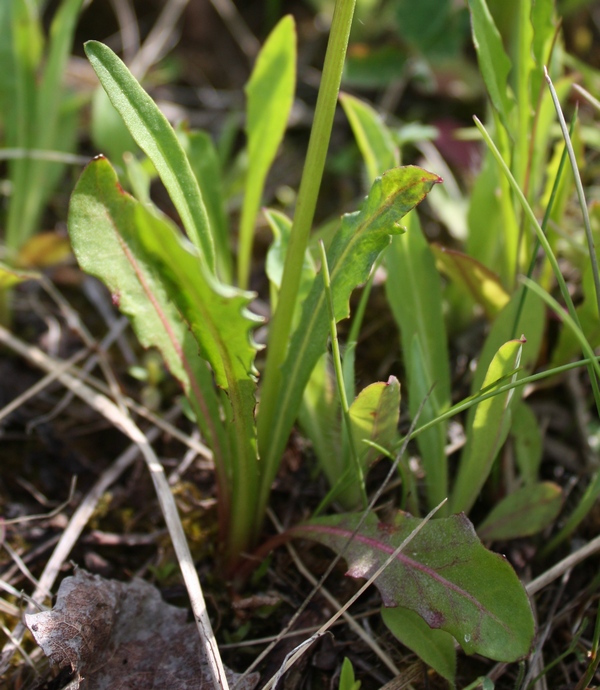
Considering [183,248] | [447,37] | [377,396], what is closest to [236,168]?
[447,37]

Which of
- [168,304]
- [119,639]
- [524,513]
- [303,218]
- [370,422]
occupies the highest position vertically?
[303,218]

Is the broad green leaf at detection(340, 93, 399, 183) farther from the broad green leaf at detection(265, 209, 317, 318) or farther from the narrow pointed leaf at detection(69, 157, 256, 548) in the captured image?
the narrow pointed leaf at detection(69, 157, 256, 548)

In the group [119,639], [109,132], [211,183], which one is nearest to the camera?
[119,639]

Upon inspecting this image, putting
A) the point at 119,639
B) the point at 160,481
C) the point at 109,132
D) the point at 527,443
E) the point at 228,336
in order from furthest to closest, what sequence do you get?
the point at 109,132 → the point at 527,443 → the point at 160,481 → the point at 119,639 → the point at 228,336

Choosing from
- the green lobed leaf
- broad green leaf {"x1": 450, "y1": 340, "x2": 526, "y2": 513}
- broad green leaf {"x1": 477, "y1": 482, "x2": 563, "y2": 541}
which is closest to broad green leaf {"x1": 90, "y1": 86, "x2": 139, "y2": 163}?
the green lobed leaf

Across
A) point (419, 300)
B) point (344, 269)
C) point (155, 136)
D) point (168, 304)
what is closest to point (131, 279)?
point (168, 304)

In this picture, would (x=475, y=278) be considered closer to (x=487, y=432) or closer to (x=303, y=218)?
(x=487, y=432)

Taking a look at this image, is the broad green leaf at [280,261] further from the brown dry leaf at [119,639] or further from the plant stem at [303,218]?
the brown dry leaf at [119,639]
